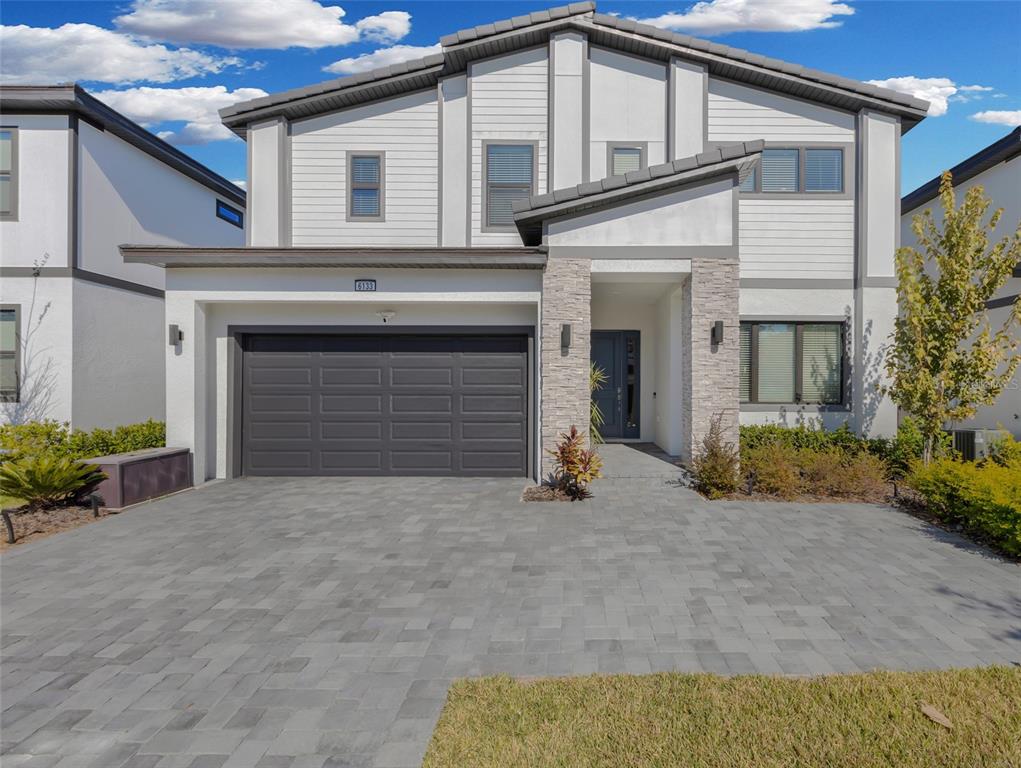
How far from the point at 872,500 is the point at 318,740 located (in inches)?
360

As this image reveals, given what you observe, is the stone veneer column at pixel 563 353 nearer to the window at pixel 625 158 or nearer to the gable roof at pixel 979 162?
the window at pixel 625 158

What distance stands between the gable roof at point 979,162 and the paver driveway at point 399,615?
439 inches

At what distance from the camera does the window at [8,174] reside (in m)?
11.6

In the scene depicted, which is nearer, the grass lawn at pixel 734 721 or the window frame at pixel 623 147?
the grass lawn at pixel 734 721

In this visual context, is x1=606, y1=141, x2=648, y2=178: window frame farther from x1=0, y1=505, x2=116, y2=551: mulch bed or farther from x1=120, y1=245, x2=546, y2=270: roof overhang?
x1=0, y1=505, x2=116, y2=551: mulch bed

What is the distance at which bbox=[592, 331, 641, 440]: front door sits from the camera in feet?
46.4

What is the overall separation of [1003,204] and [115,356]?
21.8 metres

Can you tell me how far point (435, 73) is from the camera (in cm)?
1269

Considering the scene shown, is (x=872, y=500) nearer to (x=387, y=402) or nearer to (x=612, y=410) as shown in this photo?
(x=612, y=410)

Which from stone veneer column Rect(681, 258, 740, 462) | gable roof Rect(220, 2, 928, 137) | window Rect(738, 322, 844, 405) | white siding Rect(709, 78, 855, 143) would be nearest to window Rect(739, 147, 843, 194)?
white siding Rect(709, 78, 855, 143)

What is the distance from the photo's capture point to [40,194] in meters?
11.7

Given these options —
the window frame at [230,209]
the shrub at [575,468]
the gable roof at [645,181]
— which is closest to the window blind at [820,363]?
the gable roof at [645,181]

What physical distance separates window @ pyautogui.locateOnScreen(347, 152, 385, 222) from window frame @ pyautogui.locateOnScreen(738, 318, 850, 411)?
8731 millimetres

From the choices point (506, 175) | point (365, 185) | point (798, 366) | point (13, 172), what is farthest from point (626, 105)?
point (13, 172)
